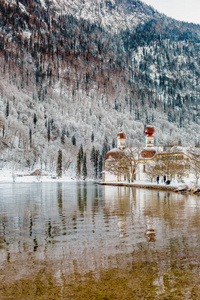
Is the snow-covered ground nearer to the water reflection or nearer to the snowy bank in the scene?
the snowy bank

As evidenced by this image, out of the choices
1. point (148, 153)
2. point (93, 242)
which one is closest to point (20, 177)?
point (148, 153)

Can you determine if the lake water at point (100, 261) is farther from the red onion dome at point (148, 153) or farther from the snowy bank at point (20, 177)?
the snowy bank at point (20, 177)

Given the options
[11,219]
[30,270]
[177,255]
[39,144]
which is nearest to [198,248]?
[177,255]

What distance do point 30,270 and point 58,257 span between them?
4.29ft

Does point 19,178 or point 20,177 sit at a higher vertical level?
point 20,177

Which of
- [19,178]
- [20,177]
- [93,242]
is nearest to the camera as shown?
[93,242]

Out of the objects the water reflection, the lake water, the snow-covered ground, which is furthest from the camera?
the snow-covered ground

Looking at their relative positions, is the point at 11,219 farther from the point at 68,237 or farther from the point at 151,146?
the point at 151,146

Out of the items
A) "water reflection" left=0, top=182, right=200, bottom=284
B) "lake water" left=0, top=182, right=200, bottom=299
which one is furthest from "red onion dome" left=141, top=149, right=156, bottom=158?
"lake water" left=0, top=182, right=200, bottom=299

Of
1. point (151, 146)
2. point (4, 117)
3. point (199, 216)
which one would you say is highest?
point (4, 117)

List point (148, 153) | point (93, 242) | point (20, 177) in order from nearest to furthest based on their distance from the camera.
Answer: point (93, 242) < point (148, 153) < point (20, 177)

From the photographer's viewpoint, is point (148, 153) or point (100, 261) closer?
point (100, 261)

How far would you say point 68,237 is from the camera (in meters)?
11.6

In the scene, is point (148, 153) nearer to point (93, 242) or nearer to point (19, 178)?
point (19, 178)
